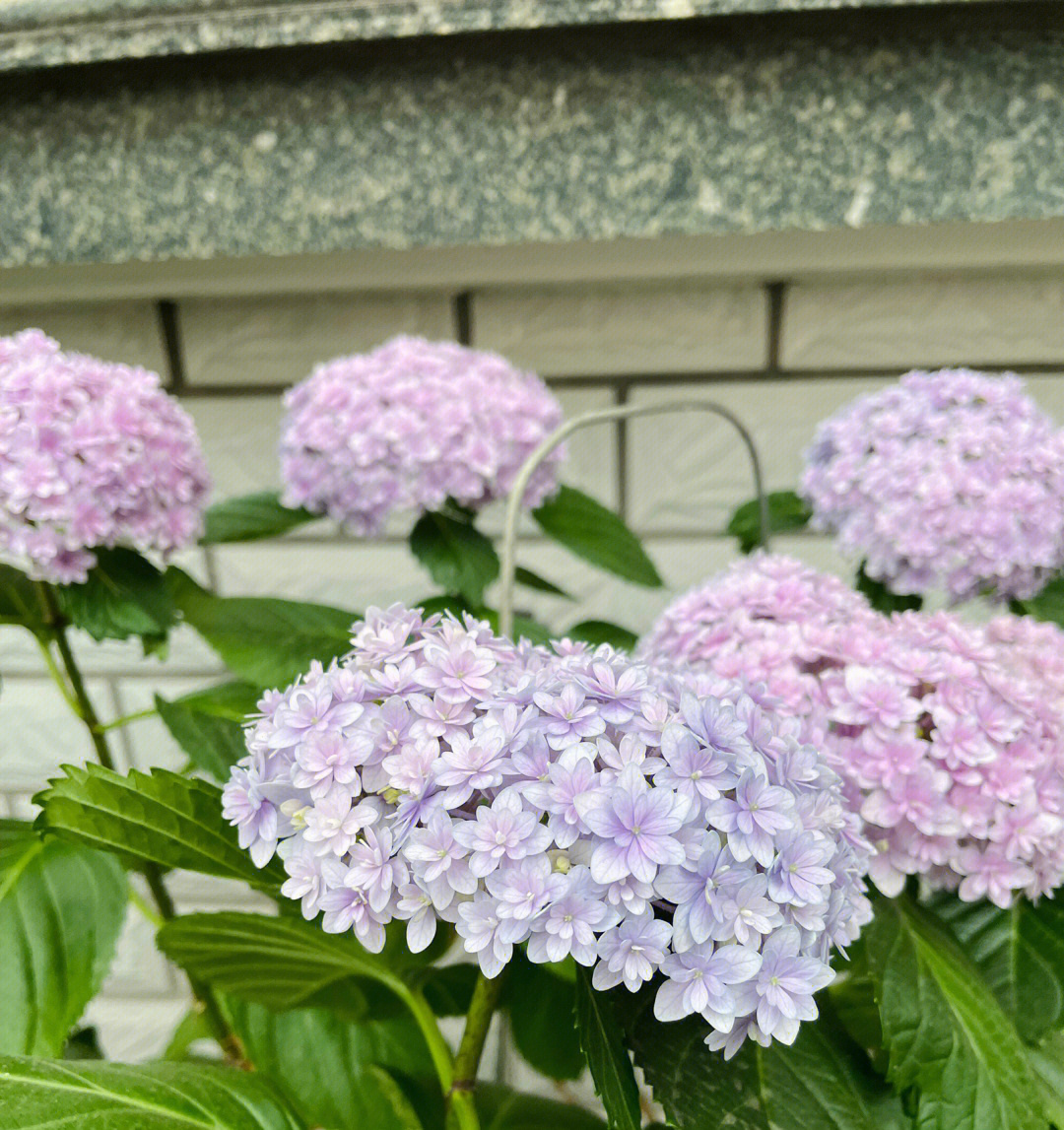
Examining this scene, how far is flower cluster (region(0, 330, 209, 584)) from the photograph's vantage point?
0.50m

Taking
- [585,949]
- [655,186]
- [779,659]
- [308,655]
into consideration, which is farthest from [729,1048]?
[655,186]

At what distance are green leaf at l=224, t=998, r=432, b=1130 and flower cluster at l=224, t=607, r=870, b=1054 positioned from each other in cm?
34

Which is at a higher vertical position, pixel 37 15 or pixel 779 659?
pixel 37 15

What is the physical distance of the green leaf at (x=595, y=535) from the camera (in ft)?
2.34

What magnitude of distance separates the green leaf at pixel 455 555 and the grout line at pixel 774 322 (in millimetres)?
379

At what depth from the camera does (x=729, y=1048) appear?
290 mm

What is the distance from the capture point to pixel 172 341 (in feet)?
2.88

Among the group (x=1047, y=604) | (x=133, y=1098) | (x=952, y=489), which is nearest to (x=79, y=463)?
(x=133, y=1098)

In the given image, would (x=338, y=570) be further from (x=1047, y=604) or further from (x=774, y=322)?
(x=1047, y=604)

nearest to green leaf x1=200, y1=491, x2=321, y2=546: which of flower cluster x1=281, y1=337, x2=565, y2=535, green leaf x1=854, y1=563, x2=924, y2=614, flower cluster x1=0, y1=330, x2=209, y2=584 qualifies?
flower cluster x1=281, y1=337, x2=565, y2=535

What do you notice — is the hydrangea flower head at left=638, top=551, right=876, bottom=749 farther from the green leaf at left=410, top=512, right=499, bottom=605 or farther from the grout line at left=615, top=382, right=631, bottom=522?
the grout line at left=615, top=382, right=631, bottom=522

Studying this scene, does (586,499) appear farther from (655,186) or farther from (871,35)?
(871,35)

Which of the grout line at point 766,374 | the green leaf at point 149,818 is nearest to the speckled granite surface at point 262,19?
the grout line at point 766,374

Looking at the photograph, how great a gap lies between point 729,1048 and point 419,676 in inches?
6.5
